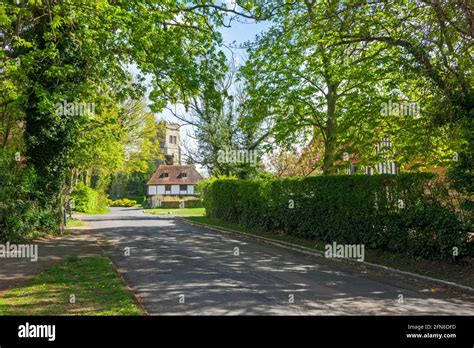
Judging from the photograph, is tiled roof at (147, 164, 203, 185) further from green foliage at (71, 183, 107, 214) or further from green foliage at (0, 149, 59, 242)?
green foliage at (0, 149, 59, 242)

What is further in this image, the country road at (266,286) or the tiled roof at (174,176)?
the tiled roof at (174,176)

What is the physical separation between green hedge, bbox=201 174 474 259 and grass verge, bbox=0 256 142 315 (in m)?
8.02

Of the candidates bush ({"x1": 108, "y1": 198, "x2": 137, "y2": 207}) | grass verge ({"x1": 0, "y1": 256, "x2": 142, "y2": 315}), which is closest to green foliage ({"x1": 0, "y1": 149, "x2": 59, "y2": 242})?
grass verge ({"x1": 0, "y1": 256, "x2": 142, "y2": 315})

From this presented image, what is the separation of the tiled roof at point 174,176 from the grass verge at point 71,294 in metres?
66.6

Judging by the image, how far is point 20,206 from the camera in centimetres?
1636

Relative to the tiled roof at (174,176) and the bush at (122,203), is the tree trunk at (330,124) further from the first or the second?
the bush at (122,203)

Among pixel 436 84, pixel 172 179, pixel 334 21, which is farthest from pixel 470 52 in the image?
pixel 172 179

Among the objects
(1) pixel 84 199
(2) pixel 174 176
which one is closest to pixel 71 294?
(1) pixel 84 199

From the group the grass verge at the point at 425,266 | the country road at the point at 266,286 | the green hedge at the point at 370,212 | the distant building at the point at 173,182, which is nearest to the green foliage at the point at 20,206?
the country road at the point at 266,286

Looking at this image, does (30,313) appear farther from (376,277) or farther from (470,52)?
(470,52)

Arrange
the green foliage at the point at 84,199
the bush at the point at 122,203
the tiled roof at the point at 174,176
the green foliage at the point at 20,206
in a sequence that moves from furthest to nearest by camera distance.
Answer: the tiled roof at the point at 174,176
the bush at the point at 122,203
the green foliage at the point at 84,199
the green foliage at the point at 20,206

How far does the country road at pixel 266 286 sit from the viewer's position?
7.34 metres

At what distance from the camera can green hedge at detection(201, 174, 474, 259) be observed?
11.0 metres

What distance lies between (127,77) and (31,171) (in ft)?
18.5
